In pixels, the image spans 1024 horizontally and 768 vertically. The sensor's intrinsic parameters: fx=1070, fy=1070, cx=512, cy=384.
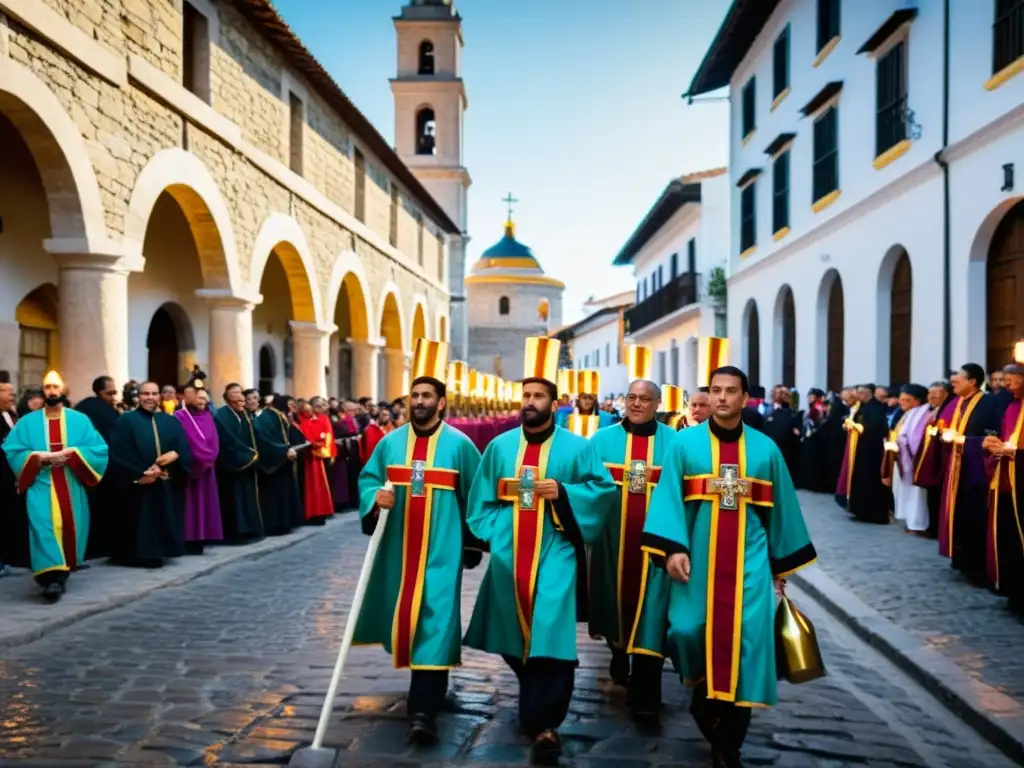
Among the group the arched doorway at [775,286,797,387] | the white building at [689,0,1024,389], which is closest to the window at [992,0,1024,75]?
the white building at [689,0,1024,389]

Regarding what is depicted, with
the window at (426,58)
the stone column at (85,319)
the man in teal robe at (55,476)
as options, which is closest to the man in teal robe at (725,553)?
the man in teal robe at (55,476)

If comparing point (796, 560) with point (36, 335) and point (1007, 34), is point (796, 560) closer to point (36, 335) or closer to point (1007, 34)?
point (1007, 34)

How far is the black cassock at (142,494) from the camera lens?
9.91 m

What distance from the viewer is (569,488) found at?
203 inches

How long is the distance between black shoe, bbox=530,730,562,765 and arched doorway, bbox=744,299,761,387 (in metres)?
20.4

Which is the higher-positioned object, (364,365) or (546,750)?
(364,365)

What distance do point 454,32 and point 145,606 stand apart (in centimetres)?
3699

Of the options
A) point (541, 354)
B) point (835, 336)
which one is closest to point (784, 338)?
point (835, 336)

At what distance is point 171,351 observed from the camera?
18891 millimetres

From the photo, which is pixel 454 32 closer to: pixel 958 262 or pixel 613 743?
pixel 958 262

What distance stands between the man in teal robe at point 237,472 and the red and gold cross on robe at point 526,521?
7335mm

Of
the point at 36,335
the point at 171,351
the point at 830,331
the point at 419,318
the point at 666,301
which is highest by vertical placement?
the point at 666,301

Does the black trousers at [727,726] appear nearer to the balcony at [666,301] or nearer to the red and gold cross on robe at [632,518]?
the red and gold cross on robe at [632,518]

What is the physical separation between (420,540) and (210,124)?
1087 cm
